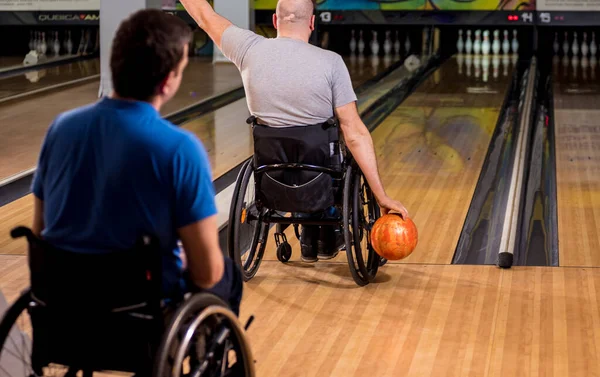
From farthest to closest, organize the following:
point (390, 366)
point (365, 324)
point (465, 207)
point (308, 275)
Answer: point (465, 207) → point (308, 275) → point (365, 324) → point (390, 366)

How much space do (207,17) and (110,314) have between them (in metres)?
1.57

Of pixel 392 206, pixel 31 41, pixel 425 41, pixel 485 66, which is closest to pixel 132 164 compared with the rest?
pixel 392 206

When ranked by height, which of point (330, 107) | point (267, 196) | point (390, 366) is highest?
point (330, 107)

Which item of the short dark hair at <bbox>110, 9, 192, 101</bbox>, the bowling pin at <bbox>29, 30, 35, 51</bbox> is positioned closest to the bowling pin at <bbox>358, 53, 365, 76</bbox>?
the bowling pin at <bbox>29, 30, 35, 51</bbox>

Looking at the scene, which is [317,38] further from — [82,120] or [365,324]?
[82,120]

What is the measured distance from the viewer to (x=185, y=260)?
174 cm

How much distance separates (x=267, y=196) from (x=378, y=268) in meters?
0.58

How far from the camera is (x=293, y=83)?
2.96 metres

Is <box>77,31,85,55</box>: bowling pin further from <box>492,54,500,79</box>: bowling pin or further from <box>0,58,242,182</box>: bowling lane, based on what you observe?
<box>492,54,500,79</box>: bowling pin

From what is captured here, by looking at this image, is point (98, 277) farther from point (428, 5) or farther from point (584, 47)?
point (584, 47)

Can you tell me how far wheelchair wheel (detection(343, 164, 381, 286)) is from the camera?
299 cm

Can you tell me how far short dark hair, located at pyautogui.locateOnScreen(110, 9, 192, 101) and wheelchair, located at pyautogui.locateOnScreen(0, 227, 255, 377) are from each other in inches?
10.9

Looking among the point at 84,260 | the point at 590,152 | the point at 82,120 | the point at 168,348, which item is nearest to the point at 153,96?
the point at 82,120

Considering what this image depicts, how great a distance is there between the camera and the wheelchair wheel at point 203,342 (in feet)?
5.26
